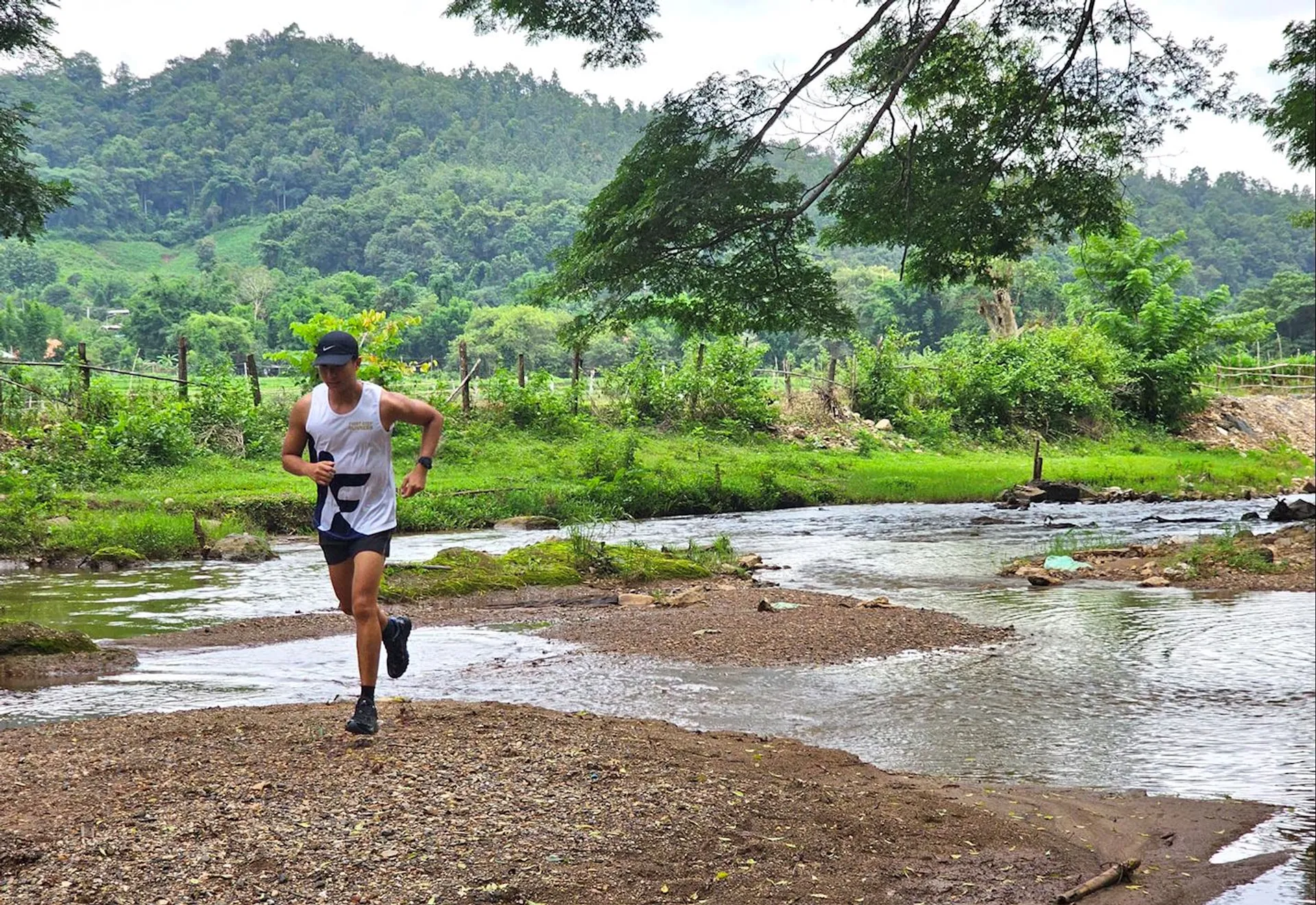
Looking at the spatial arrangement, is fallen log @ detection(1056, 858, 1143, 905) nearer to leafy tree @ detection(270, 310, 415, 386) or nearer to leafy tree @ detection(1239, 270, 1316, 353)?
leafy tree @ detection(270, 310, 415, 386)

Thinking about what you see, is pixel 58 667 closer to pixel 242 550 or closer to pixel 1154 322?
pixel 242 550

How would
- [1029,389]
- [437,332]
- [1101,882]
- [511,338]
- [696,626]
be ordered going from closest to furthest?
[1101,882] < [696,626] < [1029,389] < [511,338] < [437,332]

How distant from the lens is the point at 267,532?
2103 cm

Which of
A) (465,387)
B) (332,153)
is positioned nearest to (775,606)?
(465,387)

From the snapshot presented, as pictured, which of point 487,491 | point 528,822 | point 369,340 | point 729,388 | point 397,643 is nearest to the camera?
point 528,822

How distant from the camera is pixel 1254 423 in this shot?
4338 cm

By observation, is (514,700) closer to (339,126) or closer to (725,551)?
(725,551)

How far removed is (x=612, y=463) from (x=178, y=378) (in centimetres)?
975

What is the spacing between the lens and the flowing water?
7.15 m

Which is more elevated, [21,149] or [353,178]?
[353,178]

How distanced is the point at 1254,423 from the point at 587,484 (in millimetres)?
28559

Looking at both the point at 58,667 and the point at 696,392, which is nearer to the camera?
the point at 58,667

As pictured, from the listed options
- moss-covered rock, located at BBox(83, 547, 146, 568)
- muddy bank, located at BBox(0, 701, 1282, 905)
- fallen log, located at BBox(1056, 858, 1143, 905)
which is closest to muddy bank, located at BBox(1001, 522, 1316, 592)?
muddy bank, located at BBox(0, 701, 1282, 905)

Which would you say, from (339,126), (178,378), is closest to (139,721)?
(178,378)
